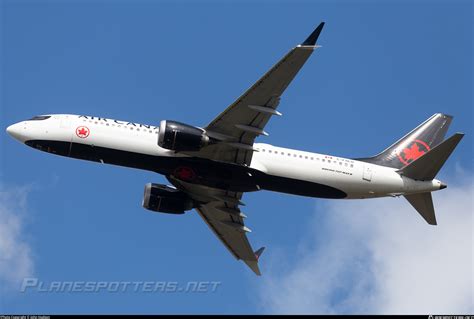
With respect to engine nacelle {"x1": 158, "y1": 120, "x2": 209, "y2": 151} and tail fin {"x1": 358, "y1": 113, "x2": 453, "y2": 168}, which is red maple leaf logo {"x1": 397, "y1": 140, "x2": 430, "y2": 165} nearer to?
tail fin {"x1": 358, "y1": 113, "x2": 453, "y2": 168}

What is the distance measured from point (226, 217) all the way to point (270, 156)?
10.4 meters

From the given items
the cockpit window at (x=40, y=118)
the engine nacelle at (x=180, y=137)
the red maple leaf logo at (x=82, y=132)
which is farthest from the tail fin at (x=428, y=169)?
the cockpit window at (x=40, y=118)

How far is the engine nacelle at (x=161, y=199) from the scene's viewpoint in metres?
66.8

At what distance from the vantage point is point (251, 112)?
2296 inches

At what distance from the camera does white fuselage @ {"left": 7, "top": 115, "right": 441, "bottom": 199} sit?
200 ft

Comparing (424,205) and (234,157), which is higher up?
(234,157)

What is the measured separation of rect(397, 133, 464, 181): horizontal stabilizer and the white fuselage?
0.48 meters

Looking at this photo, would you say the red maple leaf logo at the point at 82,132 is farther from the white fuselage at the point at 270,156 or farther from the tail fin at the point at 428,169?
the tail fin at the point at 428,169

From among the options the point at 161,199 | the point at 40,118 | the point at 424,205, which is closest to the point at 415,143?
the point at 424,205

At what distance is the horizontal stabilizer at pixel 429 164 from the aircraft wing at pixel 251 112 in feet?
39.8

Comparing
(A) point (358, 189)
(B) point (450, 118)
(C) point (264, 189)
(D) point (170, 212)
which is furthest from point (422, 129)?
(D) point (170, 212)

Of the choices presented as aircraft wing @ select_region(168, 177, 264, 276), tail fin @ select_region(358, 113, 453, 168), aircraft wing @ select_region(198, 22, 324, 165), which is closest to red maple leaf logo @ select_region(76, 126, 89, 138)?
aircraft wing @ select_region(168, 177, 264, 276)

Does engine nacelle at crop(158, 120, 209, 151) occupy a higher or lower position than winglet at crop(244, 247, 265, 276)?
higher

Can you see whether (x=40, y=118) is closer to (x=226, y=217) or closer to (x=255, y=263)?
(x=226, y=217)
